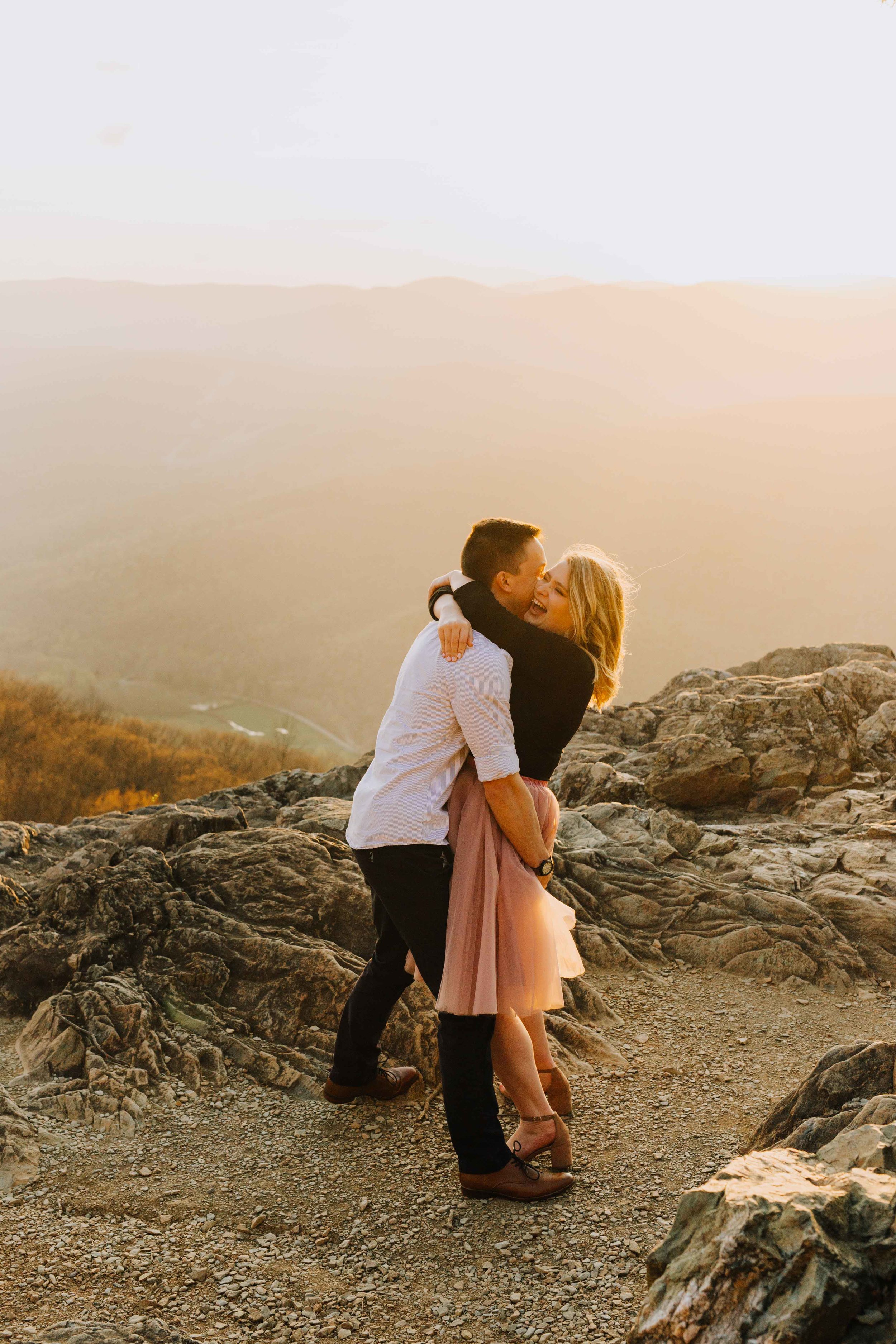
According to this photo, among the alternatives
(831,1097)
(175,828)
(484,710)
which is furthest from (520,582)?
(175,828)

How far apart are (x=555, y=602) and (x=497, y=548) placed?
37cm

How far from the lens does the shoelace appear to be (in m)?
4.26

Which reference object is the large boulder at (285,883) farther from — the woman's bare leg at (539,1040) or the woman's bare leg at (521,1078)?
the woman's bare leg at (521,1078)

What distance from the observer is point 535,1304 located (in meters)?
3.64

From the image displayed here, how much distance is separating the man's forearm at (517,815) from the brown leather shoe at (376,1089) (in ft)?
6.09

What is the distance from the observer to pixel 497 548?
4258 mm

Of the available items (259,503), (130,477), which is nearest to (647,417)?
(259,503)

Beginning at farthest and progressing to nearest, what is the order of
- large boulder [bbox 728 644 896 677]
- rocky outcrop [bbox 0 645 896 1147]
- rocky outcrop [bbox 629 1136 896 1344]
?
1. large boulder [bbox 728 644 896 677]
2. rocky outcrop [bbox 0 645 896 1147]
3. rocky outcrop [bbox 629 1136 896 1344]

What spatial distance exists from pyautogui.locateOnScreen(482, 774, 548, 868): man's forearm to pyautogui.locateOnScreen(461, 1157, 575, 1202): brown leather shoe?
1440 mm

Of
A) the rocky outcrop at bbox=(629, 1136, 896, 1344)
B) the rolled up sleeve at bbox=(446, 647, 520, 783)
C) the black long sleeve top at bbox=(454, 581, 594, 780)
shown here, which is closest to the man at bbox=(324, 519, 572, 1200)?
the rolled up sleeve at bbox=(446, 647, 520, 783)

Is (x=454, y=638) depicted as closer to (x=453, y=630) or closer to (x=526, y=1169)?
(x=453, y=630)

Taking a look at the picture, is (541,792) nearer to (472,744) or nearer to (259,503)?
(472,744)

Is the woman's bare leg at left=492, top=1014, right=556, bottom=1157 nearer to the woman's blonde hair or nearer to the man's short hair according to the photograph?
the woman's blonde hair

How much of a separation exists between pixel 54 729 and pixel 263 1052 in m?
27.1
